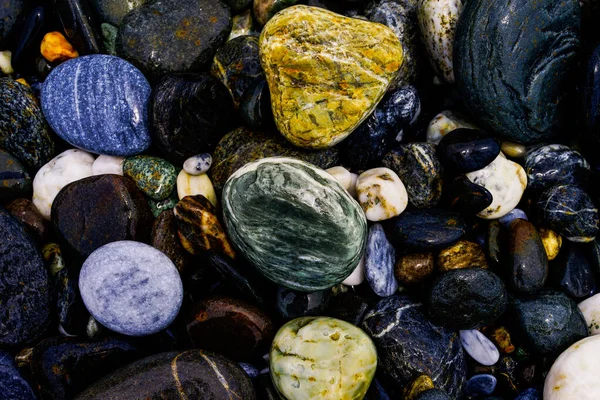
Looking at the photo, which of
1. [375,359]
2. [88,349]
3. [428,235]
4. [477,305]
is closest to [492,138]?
[428,235]

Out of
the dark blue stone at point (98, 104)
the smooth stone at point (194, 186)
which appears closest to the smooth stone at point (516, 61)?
the smooth stone at point (194, 186)

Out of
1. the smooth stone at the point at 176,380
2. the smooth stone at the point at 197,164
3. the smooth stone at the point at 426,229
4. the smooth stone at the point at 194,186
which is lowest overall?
the smooth stone at the point at 176,380

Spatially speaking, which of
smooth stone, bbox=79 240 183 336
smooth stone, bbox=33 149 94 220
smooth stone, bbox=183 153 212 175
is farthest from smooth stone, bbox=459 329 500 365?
smooth stone, bbox=33 149 94 220

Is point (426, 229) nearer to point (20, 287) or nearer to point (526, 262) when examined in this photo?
point (526, 262)

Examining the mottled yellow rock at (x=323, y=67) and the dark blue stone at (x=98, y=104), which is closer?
the mottled yellow rock at (x=323, y=67)

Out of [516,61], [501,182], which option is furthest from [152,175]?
[516,61]

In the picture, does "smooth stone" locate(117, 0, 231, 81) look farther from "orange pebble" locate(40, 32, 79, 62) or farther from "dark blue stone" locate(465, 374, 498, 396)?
"dark blue stone" locate(465, 374, 498, 396)

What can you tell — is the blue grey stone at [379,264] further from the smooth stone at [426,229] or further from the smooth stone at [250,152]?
the smooth stone at [250,152]
